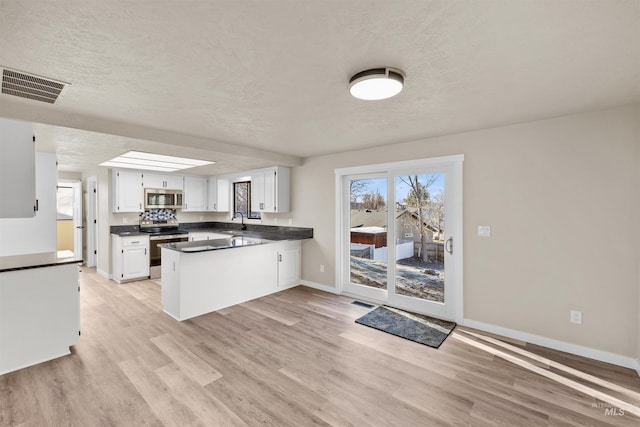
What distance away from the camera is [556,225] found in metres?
2.89

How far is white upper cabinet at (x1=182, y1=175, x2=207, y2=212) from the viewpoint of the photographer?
6.44 meters

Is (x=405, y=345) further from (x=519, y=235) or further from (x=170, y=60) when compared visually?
(x=170, y=60)

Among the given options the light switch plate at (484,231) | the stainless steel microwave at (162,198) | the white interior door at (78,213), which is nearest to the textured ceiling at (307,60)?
the light switch plate at (484,231)

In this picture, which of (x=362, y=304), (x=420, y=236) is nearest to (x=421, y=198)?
(x=420, y=236)

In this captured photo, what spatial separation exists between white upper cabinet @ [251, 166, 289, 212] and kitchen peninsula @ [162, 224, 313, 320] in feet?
1.96

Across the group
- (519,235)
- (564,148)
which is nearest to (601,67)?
(564,148)

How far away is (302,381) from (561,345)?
268 centimetres

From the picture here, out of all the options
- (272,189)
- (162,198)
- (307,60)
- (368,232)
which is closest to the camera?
(307,60)

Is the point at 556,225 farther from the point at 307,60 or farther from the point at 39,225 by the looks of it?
the point at 39,225

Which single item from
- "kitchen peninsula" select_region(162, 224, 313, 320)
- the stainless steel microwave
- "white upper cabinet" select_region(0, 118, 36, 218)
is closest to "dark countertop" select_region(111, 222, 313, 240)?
"kitchen peninsula" select_region(162, 224, 313, 320)

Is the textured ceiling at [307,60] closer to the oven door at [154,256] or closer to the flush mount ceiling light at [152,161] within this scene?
the flush mount ceiling light at [152,161]

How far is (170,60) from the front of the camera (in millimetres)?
1782

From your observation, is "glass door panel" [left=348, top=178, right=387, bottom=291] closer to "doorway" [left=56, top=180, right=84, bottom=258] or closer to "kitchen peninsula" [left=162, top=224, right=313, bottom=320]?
"kitchen peninsula" [left=162, top=224, right=313, bottom=320]

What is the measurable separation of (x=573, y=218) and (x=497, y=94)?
1568 millimetres
